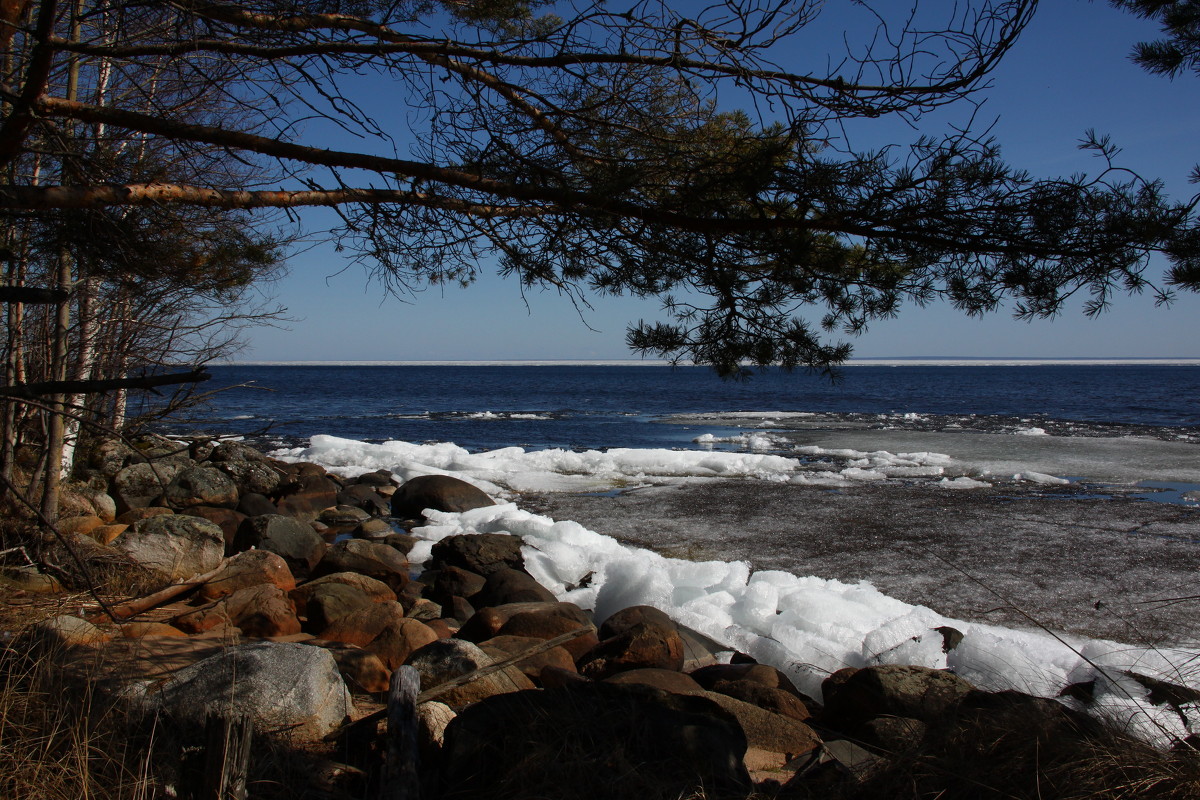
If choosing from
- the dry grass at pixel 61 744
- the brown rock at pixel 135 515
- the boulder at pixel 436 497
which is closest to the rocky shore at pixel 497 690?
the dry grass at pixel 61 744

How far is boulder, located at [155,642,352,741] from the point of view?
3549mm

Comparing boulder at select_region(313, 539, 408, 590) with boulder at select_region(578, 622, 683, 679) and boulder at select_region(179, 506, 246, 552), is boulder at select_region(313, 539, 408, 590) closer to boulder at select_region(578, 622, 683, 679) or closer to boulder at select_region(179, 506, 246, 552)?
boulder at select_region(179, 506, 246, 552)

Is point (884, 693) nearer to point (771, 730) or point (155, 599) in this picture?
point (771, 730)

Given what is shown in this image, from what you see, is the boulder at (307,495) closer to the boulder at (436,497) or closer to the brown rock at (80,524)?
the boulder at (436,497)

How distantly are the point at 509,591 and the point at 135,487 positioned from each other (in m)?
5.97

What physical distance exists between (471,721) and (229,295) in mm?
5513

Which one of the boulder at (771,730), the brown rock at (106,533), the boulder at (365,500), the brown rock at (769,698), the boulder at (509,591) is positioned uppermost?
the brown rock at (106,533)

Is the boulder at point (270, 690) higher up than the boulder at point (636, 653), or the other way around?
the boulder at point (270, 690)

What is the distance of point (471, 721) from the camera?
341 centimetres

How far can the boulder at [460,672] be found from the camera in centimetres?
429

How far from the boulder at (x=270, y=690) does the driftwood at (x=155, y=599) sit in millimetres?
2146

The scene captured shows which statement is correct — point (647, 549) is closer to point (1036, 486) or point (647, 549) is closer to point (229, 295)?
point (229, 295)

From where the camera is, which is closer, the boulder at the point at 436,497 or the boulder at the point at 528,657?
the boulder at the point at 528,657

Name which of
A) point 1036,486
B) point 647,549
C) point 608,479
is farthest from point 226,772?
point 1036,486
